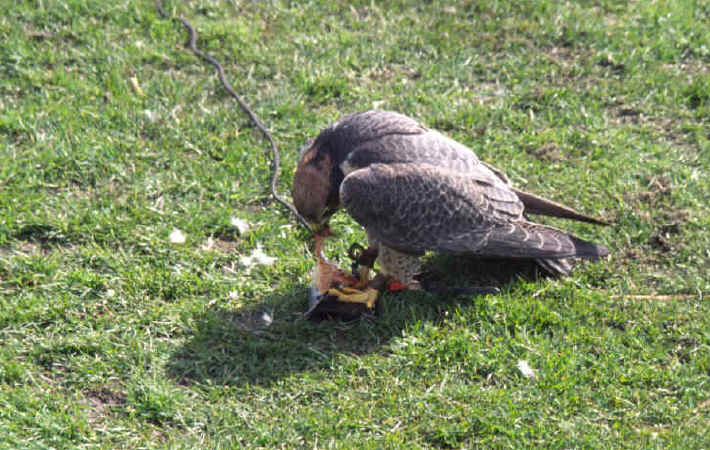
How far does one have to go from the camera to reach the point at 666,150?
18.1 feet

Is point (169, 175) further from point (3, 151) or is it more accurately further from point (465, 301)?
point (465, 301)

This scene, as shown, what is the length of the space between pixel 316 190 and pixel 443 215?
72 centimetres

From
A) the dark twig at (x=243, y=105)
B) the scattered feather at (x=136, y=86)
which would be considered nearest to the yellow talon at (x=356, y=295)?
the dark twig at (x=243, y=105)

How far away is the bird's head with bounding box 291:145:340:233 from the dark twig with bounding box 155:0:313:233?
47 cm

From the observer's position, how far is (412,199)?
3.95m

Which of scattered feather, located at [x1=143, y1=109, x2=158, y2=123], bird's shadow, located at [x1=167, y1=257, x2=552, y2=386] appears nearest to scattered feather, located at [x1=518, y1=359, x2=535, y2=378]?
bird's shadow, located at [x1=167, y1=257, x2=552, y2=386]

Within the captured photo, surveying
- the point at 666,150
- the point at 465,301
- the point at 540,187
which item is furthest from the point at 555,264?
the point at 666,150

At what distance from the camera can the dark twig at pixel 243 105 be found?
495cm

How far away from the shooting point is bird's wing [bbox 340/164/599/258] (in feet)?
12.8

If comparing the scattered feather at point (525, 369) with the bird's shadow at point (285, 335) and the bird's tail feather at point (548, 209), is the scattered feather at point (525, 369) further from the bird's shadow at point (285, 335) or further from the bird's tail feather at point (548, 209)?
the bird's tail feather at point (548, 209)

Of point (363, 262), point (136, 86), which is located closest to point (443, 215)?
point (363, 262)

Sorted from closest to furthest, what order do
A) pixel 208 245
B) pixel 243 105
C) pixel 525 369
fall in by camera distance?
pixel 525 369, pixel 208 245, pixel 243 105

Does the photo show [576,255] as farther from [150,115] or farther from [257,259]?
[150,115]

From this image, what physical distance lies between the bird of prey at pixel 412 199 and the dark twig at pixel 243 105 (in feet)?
1.82
